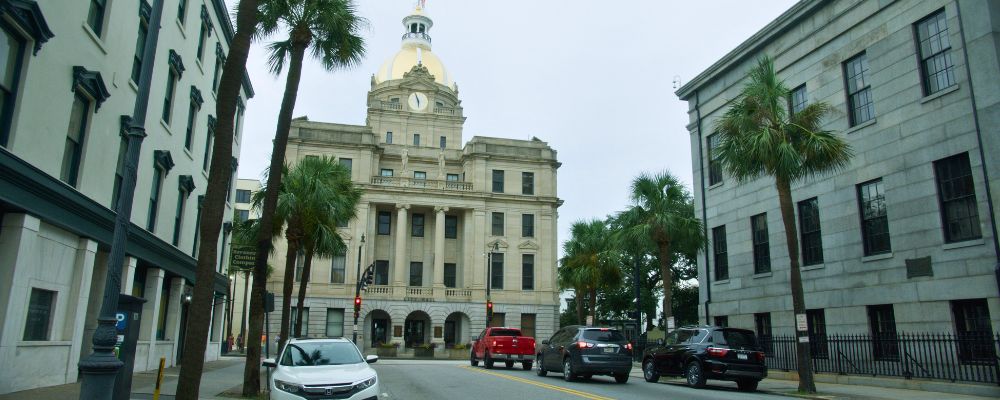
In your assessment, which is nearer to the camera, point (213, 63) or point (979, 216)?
point (979, 216)

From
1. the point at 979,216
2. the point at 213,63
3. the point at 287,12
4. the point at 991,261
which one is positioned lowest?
the point at 991,261

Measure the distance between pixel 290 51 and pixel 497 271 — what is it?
134 feet

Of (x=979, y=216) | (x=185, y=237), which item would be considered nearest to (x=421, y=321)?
(x=185, y=237)

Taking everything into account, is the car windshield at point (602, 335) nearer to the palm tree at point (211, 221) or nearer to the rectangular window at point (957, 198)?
the rectangular window at point (957, 198)

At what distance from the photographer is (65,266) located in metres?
15.1

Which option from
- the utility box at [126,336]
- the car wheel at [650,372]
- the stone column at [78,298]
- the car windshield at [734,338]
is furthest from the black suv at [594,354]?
the stone column at [78,298]

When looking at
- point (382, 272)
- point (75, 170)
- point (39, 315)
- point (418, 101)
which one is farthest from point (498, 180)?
point (39, 315)

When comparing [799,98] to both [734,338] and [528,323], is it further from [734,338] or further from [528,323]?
[528,323]

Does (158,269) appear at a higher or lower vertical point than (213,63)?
lower

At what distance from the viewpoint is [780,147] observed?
17.7 m

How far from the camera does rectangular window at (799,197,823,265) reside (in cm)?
2325

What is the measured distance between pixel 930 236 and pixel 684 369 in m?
7.78

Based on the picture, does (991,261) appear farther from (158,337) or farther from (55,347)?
(158,337)

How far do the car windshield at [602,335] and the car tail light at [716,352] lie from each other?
2.76 metres
